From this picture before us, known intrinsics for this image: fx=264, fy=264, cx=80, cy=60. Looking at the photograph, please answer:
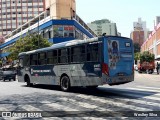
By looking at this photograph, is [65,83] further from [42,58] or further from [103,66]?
[103,66]

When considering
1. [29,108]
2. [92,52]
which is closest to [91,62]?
[92,52]

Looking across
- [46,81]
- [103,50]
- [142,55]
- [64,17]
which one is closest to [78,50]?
[103,50]

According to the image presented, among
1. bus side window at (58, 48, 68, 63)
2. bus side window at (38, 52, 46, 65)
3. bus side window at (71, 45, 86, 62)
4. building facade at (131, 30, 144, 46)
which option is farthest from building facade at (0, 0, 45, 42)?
building facade at (131, 30, 144, 46)

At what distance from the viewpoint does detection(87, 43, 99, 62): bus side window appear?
40.5 feet

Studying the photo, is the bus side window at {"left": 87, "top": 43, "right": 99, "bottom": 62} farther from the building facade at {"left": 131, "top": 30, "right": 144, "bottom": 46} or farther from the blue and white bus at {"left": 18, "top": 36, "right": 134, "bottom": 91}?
the building facade at {"left": 131, "top": 30, "right": 144, "bottom": 46}

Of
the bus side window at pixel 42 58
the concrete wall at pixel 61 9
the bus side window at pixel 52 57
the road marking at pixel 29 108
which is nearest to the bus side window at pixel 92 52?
the bus side window at pixel 52 57

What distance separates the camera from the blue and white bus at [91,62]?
12.2 meters

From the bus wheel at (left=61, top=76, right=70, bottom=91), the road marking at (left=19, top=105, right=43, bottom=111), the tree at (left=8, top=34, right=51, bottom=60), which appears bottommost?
the road marking at (left=19, top=105, right=43, bottom=111)

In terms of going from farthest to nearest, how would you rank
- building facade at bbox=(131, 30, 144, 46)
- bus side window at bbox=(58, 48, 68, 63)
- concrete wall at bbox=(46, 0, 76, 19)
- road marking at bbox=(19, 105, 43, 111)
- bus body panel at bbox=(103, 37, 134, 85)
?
building facade at bbox=(131, 30, 144, 46)
concrete wall at bbox=(46, 0, 76, 19)
bus side window at bbox=(58, 48, 68, 63)
bus body panel at bbox=(103, 37, 134, 85)
road marking at bbox=(19, 105, 43, 111)

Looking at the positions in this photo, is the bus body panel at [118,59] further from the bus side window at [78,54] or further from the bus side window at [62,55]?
the bus side window at [62,55]

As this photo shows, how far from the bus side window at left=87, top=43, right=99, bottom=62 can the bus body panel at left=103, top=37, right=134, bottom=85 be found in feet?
1.49

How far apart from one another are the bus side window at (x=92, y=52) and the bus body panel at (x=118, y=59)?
1.49ft

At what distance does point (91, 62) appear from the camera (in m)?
12.6

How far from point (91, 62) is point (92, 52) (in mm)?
477
